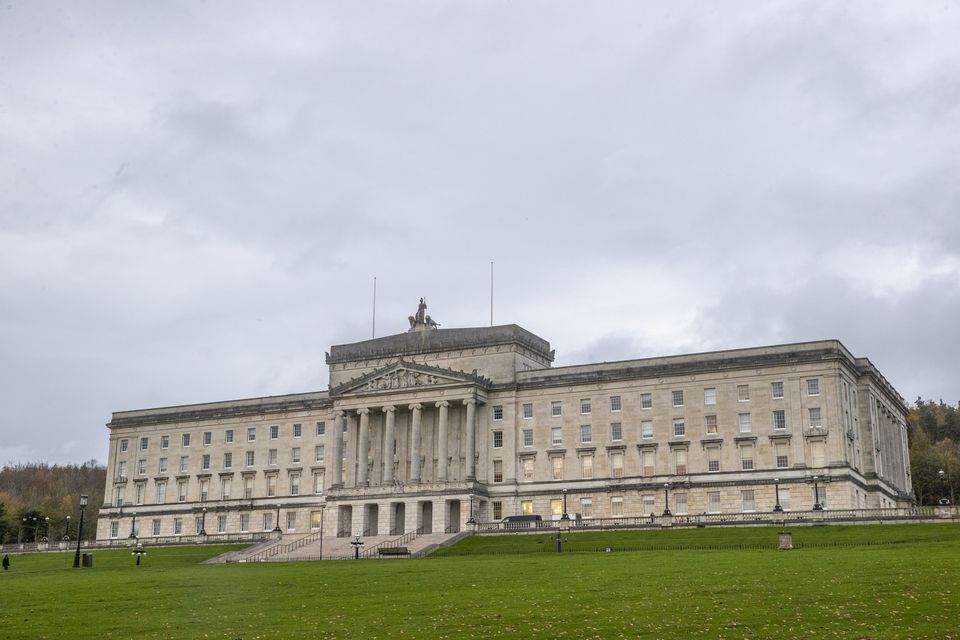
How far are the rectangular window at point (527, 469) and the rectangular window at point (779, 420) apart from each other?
2359cm

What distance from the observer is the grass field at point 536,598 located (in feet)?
117

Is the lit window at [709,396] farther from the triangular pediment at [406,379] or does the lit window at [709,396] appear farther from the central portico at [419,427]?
the triangular pediment at [406,379]

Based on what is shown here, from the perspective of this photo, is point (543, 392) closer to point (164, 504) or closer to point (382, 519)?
point (382, 519)

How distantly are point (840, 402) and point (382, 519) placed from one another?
43702 millimetres

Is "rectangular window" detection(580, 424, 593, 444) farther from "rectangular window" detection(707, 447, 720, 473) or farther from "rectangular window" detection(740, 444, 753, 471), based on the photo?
"rectangular window" detection(740, 444, 753, 471)

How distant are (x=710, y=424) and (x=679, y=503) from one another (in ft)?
25.1

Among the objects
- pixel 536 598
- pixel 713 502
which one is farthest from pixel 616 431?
pixel 536 598

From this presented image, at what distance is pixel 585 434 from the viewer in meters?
110

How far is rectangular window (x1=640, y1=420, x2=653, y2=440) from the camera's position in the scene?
352 feet

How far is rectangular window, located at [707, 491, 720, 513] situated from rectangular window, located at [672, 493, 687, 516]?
7.37ft

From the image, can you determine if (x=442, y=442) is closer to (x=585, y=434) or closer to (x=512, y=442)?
(x=512, y=442)

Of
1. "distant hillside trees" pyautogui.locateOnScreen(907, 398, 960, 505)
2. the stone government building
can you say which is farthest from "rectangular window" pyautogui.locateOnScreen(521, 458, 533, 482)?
"distant hillside trees" pyautogui.locateOnScreen(907, 398, 960, 505)

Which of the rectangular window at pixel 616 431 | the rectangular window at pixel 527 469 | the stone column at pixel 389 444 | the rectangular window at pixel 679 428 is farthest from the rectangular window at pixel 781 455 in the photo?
the stone column at pixel 389 444

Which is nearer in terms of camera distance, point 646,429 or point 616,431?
point 646,429
